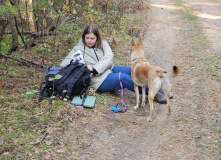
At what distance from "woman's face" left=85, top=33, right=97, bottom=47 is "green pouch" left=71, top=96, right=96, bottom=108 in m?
1.17

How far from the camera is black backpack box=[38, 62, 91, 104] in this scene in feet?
14.2

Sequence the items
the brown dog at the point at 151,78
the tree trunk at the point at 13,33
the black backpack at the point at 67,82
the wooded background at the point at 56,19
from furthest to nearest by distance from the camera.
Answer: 1. the tree trunk at the point at 13,33
2. the wooded background at the point at 56,19
3. the black backpack at the point at 67,82
4. the brown dog at the point at 151,78

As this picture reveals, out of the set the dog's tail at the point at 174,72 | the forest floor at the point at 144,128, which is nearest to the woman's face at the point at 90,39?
the forest floor at the point at 144,128

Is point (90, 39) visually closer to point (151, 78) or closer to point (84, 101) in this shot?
point (84, 101)

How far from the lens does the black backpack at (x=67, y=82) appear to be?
4.33 m

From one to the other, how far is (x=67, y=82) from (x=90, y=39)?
43.1 inches

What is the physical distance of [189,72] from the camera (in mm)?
6348

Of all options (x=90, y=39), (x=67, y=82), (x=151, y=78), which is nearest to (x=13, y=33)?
(x=90, y=39)

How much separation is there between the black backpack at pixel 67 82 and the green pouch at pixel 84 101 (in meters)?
0.10

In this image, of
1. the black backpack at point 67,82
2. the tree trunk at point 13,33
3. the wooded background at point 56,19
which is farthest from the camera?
the tree trunk at point 13,33

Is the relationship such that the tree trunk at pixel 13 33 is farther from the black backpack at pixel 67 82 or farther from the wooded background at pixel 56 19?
the black backpack at pixel 67 82

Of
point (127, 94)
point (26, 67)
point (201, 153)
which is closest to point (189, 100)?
point (127, 94)

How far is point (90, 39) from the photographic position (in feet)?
15.8

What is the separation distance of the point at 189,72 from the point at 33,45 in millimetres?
4955
